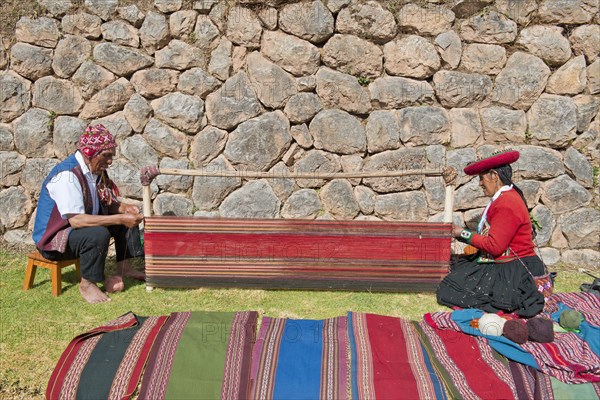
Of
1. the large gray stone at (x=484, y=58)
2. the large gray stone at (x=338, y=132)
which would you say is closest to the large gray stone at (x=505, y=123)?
the large gray stone at (x=484, y=58)

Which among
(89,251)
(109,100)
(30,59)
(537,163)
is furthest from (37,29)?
(537,163)

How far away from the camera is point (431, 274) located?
4.06 m

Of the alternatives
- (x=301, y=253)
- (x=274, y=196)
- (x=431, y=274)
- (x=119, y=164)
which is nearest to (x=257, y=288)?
(x=301, y=253)

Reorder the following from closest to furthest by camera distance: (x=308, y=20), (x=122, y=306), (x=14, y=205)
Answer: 1. (x=122, y=306)
2. (x=308, y=20)
3. (x=14, y=205)

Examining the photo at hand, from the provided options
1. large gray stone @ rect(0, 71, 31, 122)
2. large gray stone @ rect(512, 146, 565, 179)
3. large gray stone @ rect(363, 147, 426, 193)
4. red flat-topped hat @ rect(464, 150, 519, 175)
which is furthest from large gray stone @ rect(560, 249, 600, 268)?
large gray stone @ rect(0, 71, 31, 122)

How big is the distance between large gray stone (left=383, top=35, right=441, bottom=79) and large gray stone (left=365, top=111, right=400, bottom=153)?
1.32ft

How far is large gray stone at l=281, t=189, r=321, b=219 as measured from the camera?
4.80m

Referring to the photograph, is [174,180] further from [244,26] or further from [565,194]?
[565,194]

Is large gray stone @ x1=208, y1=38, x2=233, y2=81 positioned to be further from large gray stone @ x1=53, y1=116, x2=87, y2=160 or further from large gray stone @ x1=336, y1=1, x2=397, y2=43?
large gray stone @ x1=53, y1=116, x2=87, y2=160

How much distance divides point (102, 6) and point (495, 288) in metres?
4.18

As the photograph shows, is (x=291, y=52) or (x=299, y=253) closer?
(x=299, y=253)

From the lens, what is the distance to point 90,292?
399 cm

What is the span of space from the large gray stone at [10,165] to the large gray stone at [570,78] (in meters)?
5.08

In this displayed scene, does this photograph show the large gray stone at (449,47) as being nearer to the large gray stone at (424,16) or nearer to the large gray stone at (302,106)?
the large gray stone at (424,16)
